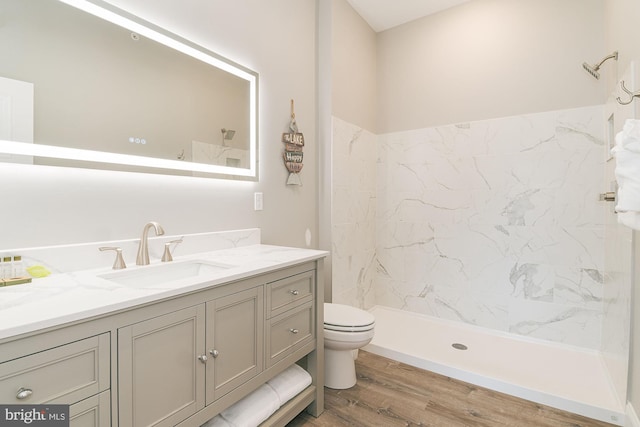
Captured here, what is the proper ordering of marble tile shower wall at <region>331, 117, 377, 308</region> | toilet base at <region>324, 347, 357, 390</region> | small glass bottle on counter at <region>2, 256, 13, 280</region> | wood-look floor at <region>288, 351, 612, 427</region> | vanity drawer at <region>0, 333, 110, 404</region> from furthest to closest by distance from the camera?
marble tile shower wall at <region>331, 117, 377, 308</region> → toilet base at <region>324, 347, 357, 390</region> → wood-look floor at <region>288, 351, 612, 427</region> → small glass bottle on counter at <region>2, 256, 13, 280</region> → vanity drawer at <region>0, 333, 110, 404</region>

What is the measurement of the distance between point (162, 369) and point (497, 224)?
106 inches

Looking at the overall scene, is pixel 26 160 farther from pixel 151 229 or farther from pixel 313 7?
pixel 313 7

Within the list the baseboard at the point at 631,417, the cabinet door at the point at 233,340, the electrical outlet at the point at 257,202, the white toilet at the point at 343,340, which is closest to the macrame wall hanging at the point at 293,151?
the electrical outlet at the point at 257,202

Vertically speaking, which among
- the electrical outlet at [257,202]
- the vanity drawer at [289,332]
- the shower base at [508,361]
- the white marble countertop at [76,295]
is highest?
the electrical outlet at [257,202]

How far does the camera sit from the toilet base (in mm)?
1978

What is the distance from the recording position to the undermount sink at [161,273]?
125 cm

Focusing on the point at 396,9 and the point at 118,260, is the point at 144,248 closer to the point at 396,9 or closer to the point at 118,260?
the point at 118,260

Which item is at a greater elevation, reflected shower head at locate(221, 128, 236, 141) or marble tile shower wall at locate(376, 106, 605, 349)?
reflected shower head at locate(221, 128, 236, 141)

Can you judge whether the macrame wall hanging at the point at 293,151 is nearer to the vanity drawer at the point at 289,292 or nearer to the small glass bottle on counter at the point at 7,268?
the vanity drawer at the point at 289,292

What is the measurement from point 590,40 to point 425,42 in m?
1.28

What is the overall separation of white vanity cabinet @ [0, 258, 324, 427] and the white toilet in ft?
1.03

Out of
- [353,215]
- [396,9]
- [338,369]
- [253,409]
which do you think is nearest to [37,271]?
[253,409]

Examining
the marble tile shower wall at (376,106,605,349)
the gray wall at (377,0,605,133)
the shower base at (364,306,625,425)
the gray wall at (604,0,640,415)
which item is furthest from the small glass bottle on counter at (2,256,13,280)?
the gray wall at (377,0,605,133)

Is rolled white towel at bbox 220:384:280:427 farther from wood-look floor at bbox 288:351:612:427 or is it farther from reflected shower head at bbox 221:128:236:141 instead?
reflected shower head at bbox 221:128:236:141
